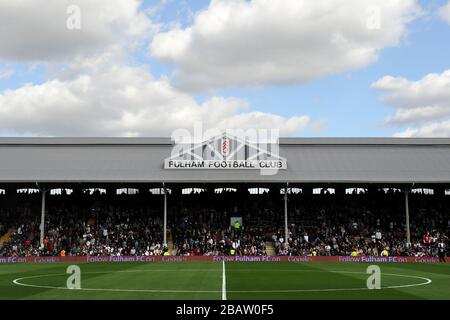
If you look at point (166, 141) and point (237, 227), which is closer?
point (237, 227)

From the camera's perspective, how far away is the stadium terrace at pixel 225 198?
4647 cm

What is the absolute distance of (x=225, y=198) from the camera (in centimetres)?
5456

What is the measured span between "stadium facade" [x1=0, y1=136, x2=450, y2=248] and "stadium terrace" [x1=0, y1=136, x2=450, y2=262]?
3.8 inches

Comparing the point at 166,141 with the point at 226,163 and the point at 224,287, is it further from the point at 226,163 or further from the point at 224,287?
the point at 224,287

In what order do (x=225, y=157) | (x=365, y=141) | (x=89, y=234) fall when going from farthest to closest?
(x=365, y=141) < (x=225, y=157) < (x=89, y=234)

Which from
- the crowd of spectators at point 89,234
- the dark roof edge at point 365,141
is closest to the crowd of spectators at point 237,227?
the crowd of spectators at point 89,234

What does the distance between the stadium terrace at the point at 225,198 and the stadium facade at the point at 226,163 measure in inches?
3.8

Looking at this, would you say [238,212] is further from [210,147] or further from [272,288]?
[272,288]

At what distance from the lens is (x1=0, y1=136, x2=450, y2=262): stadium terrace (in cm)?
4647

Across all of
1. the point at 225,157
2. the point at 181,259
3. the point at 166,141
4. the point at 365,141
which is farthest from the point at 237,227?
the point at 365,141

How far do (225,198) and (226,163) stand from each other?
5.76 meters

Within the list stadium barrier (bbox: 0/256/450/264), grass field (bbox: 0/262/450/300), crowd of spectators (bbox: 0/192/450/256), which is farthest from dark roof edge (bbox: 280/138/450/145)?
grass field (bbox: 0/262/450/300)

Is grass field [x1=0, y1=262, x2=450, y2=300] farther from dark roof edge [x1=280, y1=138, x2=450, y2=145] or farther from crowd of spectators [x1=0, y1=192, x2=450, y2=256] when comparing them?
dark roof edge [x1=280, y1=138, x2=450, y2=145]

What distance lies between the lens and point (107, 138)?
56.4 m
